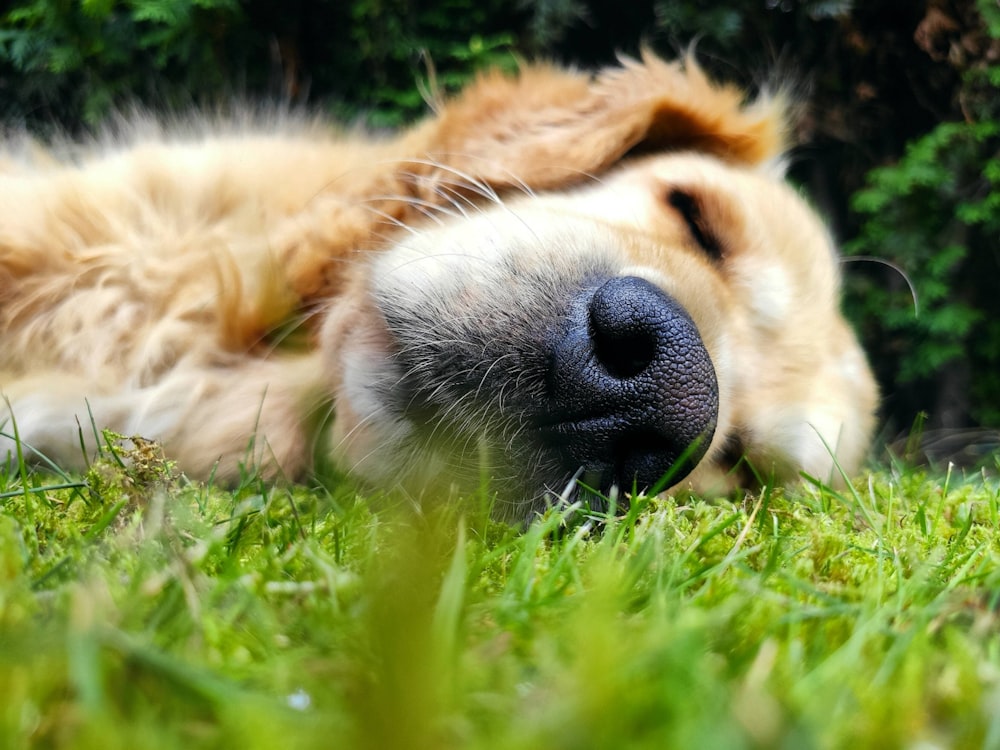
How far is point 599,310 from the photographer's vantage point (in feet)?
4.41

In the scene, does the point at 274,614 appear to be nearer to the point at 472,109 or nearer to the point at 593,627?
the point at 593,627

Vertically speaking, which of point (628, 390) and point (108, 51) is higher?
point (108, 51)

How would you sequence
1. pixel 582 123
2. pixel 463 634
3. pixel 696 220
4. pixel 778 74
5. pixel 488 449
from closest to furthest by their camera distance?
pixel 463 634 → pixel 488 449 → pixel 696 220 → pixel 582 123 → pixel 778 74

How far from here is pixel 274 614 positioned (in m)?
0.76

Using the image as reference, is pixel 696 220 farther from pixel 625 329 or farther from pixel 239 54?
pixel 239 54

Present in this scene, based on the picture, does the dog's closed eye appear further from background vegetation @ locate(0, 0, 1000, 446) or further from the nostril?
background vegetation @ locate(0, 0, 1000, 446)

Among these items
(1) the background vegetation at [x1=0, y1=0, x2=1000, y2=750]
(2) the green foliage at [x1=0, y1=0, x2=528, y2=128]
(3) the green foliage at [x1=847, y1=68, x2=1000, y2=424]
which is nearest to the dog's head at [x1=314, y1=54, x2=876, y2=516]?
(1) the background vegetation at [x1=0, y1=0, x2=1000, y2=750]

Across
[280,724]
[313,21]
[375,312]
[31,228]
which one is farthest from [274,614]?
[313,21]

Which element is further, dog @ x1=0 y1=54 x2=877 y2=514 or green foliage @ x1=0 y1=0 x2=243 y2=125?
green foliage @ x1=0 y1=0 x2=243 y2=125

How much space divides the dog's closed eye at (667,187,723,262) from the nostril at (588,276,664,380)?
614 millimetres

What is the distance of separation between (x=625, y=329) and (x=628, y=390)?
0.11 m

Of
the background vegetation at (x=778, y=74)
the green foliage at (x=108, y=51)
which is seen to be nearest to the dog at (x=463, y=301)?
the green foliage at (x=108, y=51)

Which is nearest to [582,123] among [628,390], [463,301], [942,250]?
[463,301]

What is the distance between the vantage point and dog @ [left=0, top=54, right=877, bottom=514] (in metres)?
1.37
